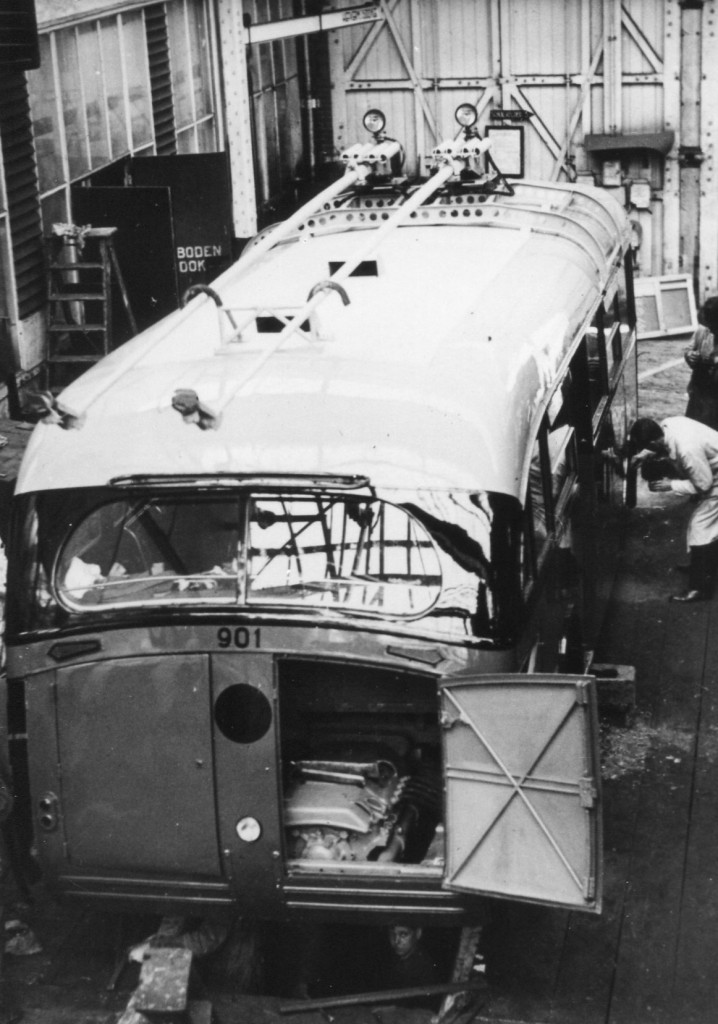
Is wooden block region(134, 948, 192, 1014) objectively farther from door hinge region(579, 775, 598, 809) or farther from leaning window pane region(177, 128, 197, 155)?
leaning window pane region(177, 128, 197, 155)

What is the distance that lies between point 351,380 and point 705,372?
588 cm

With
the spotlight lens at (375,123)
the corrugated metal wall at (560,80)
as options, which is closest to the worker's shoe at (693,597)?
the spotlight lens at (375,123)

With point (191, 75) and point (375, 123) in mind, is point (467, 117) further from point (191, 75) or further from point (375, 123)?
point (191, 75)

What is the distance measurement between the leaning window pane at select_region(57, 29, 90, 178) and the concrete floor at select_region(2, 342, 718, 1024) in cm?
641

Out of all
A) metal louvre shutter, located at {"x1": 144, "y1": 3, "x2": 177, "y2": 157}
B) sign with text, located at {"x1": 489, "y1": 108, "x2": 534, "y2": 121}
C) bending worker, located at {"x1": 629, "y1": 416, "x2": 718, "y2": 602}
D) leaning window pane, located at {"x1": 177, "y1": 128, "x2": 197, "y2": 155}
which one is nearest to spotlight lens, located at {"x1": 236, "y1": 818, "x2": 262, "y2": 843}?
bending worker, located at {"x1": 629, "y1": 416, "x2": 718, "y2": 602}

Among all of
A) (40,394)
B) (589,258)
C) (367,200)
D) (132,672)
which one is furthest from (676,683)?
(40,394)

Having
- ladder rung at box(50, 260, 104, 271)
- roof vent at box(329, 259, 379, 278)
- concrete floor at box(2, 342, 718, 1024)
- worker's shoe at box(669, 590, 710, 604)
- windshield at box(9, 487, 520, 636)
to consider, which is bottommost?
concrete floor at box(2, 342, 718, 1024)

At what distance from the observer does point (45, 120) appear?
35.9ft

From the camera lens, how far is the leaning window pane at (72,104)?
37.0ft

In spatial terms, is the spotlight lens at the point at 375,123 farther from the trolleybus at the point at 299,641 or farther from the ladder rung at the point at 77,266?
the trolleybus at the point at 299,641

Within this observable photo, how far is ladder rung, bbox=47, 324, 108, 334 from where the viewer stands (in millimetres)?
10391

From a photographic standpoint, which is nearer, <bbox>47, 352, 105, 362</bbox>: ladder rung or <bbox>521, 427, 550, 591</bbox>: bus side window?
<bbox>521, 427, 550, 591</bbox>: bus side window

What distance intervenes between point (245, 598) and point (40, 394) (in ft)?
3.54

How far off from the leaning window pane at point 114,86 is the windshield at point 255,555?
735 centimetres
